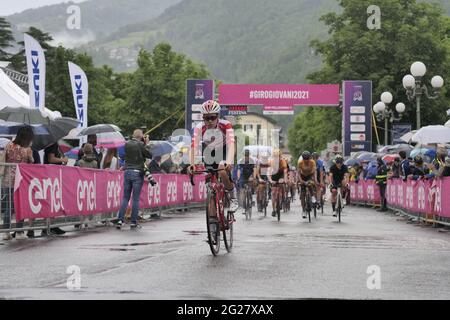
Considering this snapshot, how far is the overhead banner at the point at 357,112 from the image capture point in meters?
58.4

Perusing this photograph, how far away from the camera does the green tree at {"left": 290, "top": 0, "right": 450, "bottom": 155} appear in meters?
69.0

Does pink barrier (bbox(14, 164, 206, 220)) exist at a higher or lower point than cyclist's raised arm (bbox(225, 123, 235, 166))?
lower

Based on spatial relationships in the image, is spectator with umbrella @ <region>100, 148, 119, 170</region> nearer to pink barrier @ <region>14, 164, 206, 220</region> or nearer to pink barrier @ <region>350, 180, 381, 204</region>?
pink barrier @ <region>14, 164, 206, 220</region>

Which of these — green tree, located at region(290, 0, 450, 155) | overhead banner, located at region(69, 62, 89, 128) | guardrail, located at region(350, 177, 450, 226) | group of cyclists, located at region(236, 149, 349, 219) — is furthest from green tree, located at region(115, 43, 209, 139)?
group of cyclists, located at region(236, 149, 349, 219)

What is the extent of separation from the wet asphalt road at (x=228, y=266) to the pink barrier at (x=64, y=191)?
589 mm

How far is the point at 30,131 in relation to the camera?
16688 millimetres

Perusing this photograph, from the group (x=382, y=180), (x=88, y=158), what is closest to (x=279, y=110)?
(x=382, y=180)

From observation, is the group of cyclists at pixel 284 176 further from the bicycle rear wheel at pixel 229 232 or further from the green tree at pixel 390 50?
the green tree at pixel 390 50

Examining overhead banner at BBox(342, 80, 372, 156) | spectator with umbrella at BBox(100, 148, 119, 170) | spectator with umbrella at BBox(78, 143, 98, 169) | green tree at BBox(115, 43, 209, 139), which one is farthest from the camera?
green tree at BBox(115, 43, 209, 139)

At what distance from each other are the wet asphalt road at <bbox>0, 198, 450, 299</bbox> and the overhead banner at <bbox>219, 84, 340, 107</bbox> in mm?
40577

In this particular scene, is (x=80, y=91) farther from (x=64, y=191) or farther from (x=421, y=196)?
(x=64, y=191)

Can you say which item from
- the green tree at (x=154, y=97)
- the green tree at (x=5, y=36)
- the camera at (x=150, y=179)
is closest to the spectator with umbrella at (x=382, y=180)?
the camera at (x=150, y=179)

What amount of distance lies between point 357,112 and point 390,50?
1312cm

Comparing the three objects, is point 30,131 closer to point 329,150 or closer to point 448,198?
point 448,198
